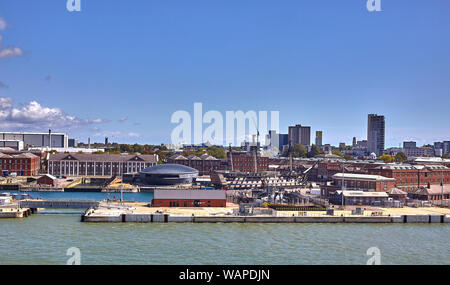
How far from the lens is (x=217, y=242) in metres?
32.4

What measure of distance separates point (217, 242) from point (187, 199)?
52.1 feet

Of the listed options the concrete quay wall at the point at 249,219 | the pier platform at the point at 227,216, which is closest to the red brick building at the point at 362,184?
the pier platform at the point at 227,216

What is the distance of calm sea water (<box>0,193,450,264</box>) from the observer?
91.2 ft

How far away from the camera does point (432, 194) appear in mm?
59688

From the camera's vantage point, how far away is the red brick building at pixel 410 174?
6781cm

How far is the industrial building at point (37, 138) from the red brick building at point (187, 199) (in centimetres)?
11819

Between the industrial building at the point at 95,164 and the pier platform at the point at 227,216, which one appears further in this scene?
the industrial building at the point at 95,164

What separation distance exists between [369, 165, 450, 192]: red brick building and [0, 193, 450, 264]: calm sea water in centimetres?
2645

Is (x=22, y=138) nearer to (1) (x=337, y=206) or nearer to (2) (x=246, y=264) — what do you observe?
(1) (x=337, y=206)
